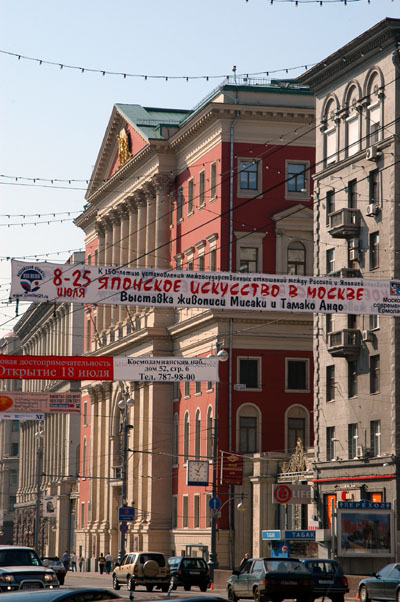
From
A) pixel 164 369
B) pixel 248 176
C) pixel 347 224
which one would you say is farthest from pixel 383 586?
pixel 248 176

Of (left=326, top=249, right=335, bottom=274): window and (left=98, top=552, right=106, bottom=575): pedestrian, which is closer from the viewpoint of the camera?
(left=326, top=249, right=335, bottom=274): window

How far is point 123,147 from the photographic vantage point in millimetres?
88312

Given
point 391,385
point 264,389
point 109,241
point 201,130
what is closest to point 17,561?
point 391,385

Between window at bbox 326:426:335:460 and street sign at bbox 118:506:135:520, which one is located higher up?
window at bbox 326:426:335:460

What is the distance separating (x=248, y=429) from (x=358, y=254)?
61.1 ft

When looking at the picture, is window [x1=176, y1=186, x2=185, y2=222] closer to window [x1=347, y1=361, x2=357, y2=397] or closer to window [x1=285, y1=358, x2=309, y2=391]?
window [x1=285, y1=358, x2=309, y2=391]

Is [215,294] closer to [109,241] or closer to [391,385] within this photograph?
[391,385]

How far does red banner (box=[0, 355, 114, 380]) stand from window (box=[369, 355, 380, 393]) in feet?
50.0

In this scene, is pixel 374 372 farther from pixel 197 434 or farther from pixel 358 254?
pixel 197 434

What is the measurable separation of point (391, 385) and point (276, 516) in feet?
46.0

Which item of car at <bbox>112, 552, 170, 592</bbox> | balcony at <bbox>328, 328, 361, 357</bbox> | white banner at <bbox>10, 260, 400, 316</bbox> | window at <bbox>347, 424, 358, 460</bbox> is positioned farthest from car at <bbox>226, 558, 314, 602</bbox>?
window at <bbox>347, 424, 358, 460</bbox>

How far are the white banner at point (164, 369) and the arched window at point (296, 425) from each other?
26.4 m

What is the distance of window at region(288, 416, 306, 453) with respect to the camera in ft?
236

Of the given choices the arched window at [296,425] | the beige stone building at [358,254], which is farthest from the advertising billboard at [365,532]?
the arched window at [296,425]
